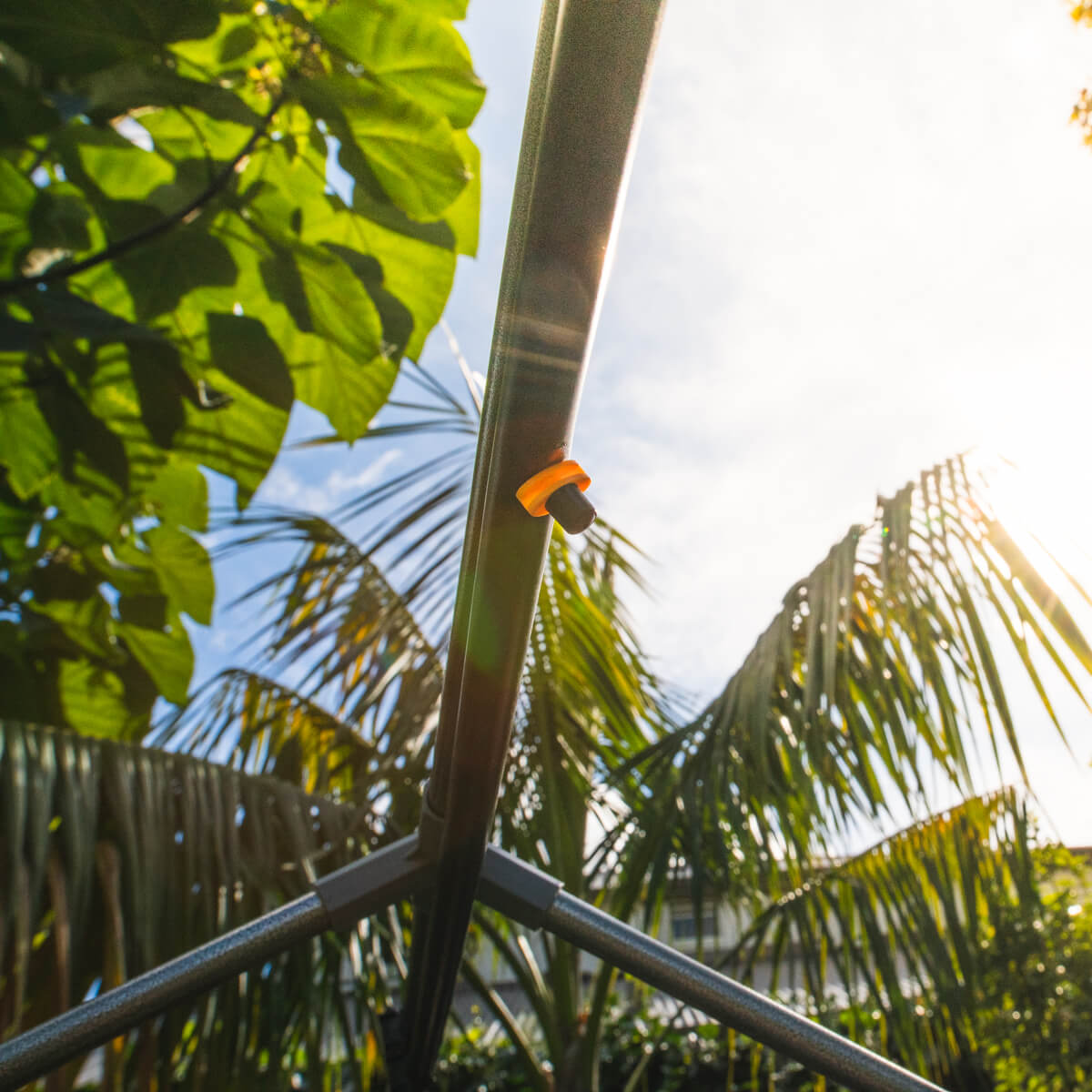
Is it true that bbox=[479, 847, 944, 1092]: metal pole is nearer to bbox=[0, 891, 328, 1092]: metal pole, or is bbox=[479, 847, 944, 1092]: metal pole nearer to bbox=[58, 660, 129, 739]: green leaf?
bbox=[0, 891, 328, 1092]: metal pole

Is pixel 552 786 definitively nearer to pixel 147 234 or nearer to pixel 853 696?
pixel 853 696

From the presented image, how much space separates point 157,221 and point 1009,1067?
14.6 ft

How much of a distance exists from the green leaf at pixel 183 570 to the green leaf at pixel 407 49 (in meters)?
1.14

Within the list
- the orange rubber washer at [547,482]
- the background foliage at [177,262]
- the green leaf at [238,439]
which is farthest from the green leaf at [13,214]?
the orange rubber washer at [547,482]

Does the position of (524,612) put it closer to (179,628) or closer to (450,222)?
(450,222)

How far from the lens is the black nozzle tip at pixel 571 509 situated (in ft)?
1.00

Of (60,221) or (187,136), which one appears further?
(187,136)

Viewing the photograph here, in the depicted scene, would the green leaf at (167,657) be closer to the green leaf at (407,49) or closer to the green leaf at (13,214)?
the green leaf at (13,214)

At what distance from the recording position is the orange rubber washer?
1.03ft

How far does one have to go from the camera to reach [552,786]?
203 centimetres

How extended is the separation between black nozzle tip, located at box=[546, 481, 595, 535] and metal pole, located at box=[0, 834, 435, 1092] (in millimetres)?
408

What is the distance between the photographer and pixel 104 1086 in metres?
1.29

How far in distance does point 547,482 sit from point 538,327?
2.6 inches

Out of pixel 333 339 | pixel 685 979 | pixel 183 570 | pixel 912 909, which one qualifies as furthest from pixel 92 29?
pixel 912 909
